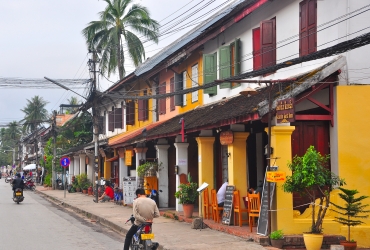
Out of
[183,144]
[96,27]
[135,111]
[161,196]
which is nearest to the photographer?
[183,144]

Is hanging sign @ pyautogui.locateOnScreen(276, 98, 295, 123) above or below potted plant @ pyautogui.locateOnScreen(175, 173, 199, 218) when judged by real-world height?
above

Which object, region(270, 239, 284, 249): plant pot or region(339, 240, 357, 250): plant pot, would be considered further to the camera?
region(270, 239, 284, 249): plant pot

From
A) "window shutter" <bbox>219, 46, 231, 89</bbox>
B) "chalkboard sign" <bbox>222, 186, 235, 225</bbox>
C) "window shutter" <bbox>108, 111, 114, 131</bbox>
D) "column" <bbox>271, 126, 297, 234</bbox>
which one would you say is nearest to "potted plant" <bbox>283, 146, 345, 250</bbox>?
"column" <bbox>271, 126, 297, 234</bbox>

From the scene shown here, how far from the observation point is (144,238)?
11.1 meters

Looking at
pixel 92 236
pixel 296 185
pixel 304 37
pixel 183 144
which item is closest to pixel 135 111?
pixel 183 144

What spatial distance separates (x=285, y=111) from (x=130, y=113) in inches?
882

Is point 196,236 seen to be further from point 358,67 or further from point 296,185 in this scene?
point 358,67

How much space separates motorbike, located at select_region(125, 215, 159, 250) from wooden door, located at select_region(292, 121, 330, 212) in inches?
170

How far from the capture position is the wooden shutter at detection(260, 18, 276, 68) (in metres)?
16.6

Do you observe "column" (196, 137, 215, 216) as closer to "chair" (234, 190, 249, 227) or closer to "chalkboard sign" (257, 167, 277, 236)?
"chair" (234, 190, 249, 227)

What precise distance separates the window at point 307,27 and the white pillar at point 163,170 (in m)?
10.1

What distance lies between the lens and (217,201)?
57.3 ft

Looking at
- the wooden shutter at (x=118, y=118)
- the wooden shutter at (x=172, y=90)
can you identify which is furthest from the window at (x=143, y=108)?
the wooden shutter at (x=118, y=118)

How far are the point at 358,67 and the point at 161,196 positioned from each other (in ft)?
41.7
